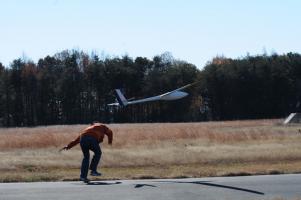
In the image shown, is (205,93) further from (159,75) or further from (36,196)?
(36,196)

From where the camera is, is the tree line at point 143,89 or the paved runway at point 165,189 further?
the tree line at point 143,89

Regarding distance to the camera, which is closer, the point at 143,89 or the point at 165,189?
the point at 165,189

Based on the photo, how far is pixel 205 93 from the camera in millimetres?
105875

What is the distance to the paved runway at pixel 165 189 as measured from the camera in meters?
12.2

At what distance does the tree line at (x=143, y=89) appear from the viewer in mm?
101250

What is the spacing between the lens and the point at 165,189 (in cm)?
1323

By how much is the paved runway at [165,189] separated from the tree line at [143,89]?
A: 286 feet

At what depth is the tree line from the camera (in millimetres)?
101250

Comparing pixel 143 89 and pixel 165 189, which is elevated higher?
pixel 143 89

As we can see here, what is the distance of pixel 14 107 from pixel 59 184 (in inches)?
3728

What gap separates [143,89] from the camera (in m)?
107

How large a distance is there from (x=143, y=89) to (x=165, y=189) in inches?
3681

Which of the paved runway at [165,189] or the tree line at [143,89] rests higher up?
the tree line at [143,89]

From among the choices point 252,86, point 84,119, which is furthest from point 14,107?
point 252,86
